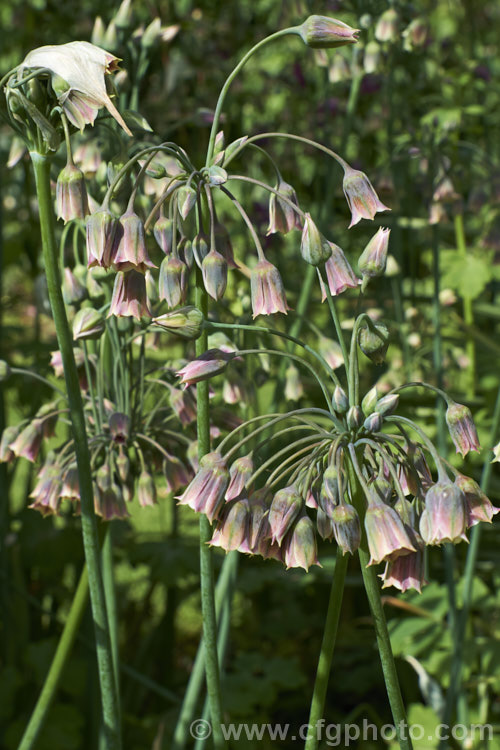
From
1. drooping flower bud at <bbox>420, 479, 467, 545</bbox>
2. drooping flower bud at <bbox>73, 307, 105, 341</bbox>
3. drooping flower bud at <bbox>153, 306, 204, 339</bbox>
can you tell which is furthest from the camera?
drooping flower bud at <bbox>73, 307, 105, 341</bbox>

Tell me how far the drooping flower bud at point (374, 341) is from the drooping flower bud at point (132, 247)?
1.10 ft

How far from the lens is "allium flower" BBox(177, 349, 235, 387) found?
1.22 metres

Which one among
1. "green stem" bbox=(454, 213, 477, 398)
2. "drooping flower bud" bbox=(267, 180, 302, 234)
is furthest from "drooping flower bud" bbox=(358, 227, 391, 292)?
"green stem" bbox=(454, 213, 477, 398)

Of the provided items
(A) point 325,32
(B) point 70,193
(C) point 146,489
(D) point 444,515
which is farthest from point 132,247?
(C) point 146,489

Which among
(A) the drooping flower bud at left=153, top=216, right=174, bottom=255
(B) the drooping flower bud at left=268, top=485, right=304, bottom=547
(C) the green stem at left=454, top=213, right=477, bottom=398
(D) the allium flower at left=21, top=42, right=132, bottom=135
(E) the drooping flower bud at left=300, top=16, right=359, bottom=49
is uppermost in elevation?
(C) the green stem at left=454, top=213, right=477, bottom=398

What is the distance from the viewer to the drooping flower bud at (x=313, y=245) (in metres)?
1.24

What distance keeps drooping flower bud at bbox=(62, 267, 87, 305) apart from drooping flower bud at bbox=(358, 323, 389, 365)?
72 centimetres

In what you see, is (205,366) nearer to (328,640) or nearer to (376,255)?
(376,255)

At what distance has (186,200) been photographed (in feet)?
4.22

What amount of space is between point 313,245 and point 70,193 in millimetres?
387

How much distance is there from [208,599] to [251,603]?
2.49m

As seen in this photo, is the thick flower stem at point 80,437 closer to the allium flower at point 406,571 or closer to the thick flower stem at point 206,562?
the thick flower stem at point 206,562

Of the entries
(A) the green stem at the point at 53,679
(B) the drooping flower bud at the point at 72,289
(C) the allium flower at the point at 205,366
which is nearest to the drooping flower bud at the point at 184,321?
(C) the allium flower at the point at 205,366

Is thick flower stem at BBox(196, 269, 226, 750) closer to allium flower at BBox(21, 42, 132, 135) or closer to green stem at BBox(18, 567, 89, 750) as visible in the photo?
allium flower at BBox(21, 42, 132, 135)
